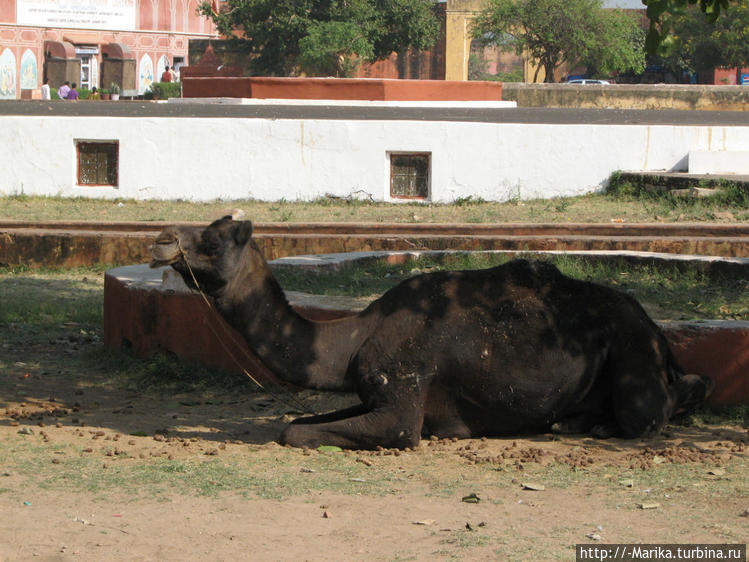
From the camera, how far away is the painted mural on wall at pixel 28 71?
183 ft

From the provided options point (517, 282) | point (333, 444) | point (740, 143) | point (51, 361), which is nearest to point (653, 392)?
point (517, 282)

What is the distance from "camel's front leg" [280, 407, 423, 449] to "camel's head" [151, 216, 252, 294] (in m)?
1.08

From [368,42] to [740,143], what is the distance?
30.6 metres

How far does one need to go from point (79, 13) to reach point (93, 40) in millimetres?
1507

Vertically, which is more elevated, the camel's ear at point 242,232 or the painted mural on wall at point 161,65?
the painted mural on wall at point 161,65

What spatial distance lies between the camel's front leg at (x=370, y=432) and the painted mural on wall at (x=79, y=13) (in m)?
54.3

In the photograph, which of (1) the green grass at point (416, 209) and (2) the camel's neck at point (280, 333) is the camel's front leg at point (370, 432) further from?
(1) the green grass at point (416, 209)

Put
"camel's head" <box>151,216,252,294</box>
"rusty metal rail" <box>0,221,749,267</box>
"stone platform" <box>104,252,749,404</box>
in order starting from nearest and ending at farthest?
"camel's head" <box>151,216,252,294</box>
"stone platform" <box>104,252,749,404</box>
"rusty metal rail" <box>0,221,749,267</box>

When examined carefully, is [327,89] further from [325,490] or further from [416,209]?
[325,490]

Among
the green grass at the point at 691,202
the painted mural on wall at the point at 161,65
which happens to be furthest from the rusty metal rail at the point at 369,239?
the painted mural on wall at the point at 161,65

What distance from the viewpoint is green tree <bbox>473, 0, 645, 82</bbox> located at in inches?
2069

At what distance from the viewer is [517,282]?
6852 mm

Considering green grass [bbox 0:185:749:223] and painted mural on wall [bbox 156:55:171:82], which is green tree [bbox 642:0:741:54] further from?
painted mural on wall [bbox 156:55:171:82]

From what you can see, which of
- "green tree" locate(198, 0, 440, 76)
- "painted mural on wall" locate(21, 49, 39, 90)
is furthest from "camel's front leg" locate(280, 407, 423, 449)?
"painted mural on wall" locate(21, 49, 39, 90)
